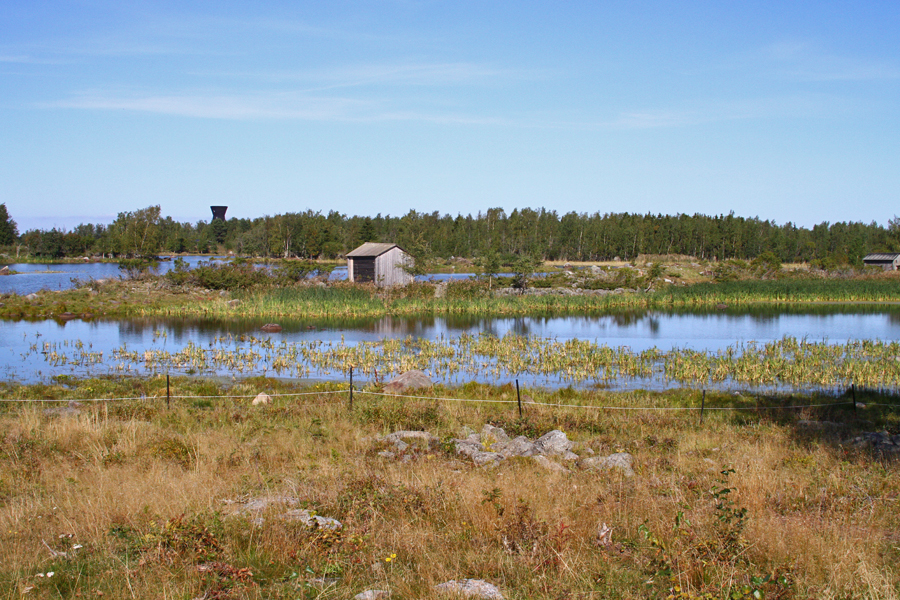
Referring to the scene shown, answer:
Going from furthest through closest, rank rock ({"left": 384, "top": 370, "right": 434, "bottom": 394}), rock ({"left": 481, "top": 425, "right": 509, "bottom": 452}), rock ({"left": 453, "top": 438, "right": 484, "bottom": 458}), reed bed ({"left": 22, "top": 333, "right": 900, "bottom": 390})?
reed bed ({"left": 22, "top": 333, "right": 900, "bottom": 390}) → rock ({"left": 384, "top": 370, "right": 434, "bottom": 394}) → rock ({"left": 481, "top": 425, "right": 509, "bottom": 452}) → rock ({"left": 453, "top": 438, "right": 484, "bottom": 458})

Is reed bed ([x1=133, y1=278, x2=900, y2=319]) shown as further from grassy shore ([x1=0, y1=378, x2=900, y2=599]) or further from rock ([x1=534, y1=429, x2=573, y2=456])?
rock ([x1=534, y1=429, x2=573, y2=456])

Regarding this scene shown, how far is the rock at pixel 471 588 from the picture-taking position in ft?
16.7

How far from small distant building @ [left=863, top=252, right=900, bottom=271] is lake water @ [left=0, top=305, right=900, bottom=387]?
117ft

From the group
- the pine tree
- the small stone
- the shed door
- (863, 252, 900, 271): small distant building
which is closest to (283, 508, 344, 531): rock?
the small stone

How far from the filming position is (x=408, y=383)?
17.3m

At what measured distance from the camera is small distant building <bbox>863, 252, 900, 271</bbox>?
240ft

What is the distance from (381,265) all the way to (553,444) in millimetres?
37671

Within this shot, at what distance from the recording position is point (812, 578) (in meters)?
5.37

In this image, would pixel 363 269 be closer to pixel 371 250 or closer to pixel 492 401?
pixel 371 250

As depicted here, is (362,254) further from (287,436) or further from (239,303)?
(287,436)

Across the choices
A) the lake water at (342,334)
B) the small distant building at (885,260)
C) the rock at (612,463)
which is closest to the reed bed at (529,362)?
the lake water at (342,334)

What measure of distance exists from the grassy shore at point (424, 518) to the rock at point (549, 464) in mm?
207

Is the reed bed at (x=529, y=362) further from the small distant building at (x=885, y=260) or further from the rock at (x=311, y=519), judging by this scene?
the small distant building at (x=885, y=260)

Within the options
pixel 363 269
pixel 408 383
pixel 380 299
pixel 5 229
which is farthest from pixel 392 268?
pixel 5 229
